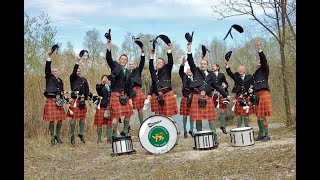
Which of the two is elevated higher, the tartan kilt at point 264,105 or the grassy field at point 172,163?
the tartan kilt at point 264,105

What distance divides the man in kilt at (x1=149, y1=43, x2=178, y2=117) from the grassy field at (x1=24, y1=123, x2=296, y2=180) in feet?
2.64

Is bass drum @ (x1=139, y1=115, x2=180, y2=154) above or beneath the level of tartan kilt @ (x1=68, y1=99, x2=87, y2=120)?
beneath

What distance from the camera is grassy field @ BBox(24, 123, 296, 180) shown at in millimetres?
5418

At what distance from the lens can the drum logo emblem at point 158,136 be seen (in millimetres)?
7027

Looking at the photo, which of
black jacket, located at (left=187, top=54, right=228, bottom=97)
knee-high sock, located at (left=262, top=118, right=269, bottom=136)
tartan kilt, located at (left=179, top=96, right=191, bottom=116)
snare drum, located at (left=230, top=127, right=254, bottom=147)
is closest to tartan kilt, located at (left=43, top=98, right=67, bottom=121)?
tartan kilt, located at (left=179, top=96, right=191, bottom=116)

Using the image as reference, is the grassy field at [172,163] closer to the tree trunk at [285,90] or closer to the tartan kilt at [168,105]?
the tartan kilt at [168,105]

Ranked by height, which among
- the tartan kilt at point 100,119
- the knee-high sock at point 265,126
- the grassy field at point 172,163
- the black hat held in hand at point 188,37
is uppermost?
the black hat held in hand at point 188,37

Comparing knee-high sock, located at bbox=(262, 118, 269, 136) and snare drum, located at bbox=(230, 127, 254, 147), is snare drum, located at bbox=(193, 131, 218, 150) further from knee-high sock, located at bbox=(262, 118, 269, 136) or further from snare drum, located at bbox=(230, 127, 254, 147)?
knee-high sock, located at bbox=(262, 118, 269, 136)

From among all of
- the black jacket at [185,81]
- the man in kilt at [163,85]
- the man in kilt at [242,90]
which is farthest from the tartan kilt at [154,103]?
the man in kilt at [242,90]

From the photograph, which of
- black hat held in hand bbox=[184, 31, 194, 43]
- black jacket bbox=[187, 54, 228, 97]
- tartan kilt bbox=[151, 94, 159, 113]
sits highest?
black hat held in hand bbox=[184, 31, 194, 43]

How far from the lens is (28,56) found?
10383mm
